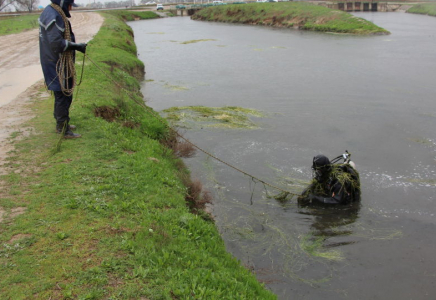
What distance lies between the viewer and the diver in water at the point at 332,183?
8398mm

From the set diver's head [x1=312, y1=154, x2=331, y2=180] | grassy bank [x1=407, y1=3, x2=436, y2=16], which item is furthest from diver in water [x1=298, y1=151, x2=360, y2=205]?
grassy bank [x1=407, y1=3, x2=436, y2=16]

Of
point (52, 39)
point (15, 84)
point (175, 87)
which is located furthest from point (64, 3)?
point (175, 87)

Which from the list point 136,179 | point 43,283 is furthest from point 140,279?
point 136,179

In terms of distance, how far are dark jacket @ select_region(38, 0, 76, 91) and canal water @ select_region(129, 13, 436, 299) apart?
14.7ft

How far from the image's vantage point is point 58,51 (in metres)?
7.65

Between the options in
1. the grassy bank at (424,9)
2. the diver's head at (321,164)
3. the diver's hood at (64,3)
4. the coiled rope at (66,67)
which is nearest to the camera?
the diver's hood at (64,3)

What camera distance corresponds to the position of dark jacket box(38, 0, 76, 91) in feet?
24.3

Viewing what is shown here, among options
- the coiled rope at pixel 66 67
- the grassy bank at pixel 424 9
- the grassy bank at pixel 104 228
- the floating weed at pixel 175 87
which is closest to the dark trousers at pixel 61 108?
the coiled rope at pixel 66 67

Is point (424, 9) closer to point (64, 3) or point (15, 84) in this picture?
point (15, 84)

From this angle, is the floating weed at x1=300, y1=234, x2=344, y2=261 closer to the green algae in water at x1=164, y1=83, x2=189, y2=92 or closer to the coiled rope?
the coiled rope

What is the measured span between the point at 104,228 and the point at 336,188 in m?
5.26

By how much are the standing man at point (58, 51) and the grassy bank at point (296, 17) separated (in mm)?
38240

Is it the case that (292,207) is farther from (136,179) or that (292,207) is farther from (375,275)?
(136,179)

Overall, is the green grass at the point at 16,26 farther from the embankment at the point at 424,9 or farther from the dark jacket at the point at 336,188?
the embankment at the point at 424,9
